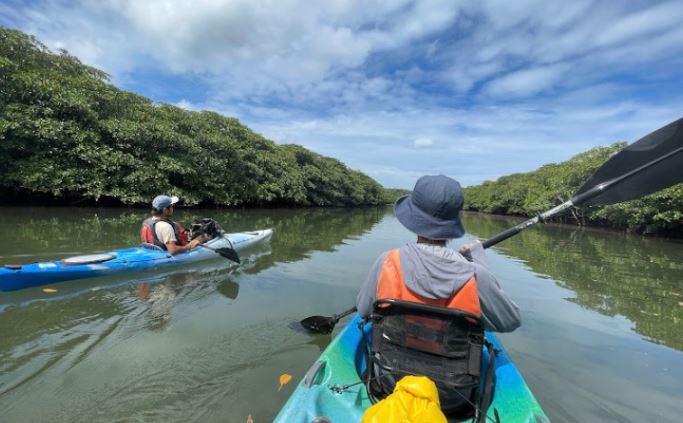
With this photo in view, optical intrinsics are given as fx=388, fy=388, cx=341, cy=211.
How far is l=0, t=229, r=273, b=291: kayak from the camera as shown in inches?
204

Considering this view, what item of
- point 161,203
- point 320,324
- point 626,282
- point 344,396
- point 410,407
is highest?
point 161,203

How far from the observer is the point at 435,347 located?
1.93m

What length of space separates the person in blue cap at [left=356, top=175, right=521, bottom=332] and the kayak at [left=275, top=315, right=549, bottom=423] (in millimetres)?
560

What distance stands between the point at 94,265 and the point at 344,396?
17.7 feet

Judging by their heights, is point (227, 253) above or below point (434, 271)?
below

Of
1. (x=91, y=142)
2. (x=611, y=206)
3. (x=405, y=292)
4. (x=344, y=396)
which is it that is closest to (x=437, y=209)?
(x=405, y=292)

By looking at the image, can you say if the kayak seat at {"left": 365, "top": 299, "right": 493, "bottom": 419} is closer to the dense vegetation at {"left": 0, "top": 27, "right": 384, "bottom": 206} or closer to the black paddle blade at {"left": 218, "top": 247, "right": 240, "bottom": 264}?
the black paddle blade at {"left": 218, "top": 247, "right": 240, "bottom": 264}

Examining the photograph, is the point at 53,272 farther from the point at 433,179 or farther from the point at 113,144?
the point at 113,144

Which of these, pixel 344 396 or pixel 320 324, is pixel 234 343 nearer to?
pixel 320 324

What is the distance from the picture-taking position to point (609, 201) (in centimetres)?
418

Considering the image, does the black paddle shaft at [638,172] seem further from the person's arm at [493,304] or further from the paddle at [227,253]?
the paddle at [227,253]

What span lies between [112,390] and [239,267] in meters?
5.00

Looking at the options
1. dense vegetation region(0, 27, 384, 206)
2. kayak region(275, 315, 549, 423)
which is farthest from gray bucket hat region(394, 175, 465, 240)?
dense vegetation region(0, 27, 384, 206)

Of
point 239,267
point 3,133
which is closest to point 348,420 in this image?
point 239,267
